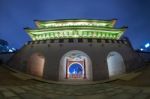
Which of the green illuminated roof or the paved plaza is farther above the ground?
the green illuminated roof

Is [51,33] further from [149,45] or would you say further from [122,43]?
[149,45]

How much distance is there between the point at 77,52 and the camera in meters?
19.6

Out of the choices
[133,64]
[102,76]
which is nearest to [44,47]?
[102,76]

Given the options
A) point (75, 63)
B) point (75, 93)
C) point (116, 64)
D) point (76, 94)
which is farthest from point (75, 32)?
point (76, 94)

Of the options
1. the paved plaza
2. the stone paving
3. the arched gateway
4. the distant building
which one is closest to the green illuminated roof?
the distant building

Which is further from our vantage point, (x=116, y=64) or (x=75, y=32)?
(x=75, y=32)

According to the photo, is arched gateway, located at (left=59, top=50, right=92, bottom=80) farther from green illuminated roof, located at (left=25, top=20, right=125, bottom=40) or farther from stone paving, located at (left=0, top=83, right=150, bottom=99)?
stone paving, located at (left=0, top=83, right=150, bottom=99)

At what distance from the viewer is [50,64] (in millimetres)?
17844

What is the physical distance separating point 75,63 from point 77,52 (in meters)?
6.94

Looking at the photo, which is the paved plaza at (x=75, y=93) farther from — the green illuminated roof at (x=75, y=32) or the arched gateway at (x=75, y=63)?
the green illuminated roof at (x=75, y=32)

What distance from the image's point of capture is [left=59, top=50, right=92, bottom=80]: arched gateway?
18.7m

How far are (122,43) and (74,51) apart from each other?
7.81 metres

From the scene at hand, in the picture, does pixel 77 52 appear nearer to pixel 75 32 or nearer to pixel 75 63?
pixel 75 32

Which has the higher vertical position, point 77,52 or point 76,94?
point 77,52
